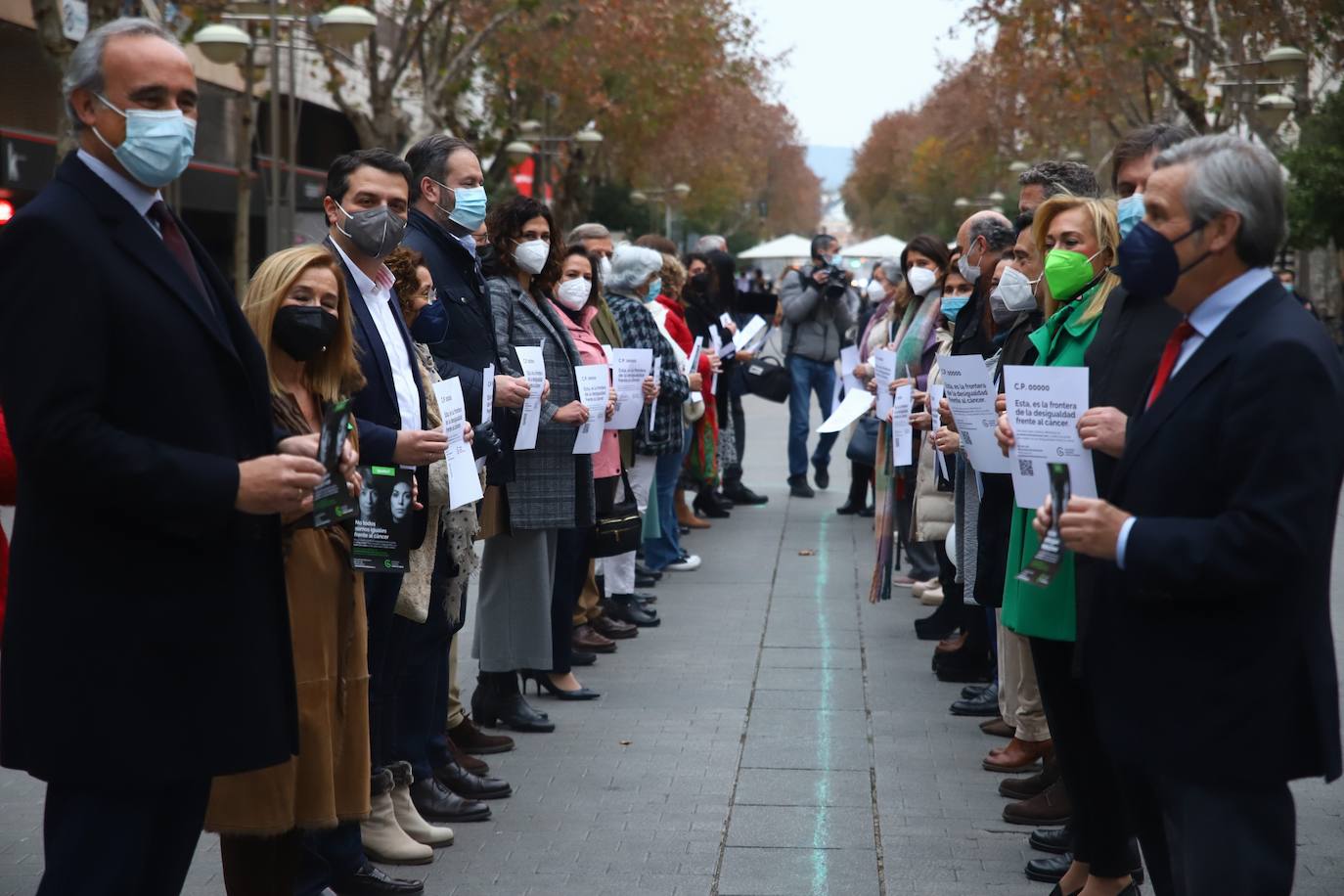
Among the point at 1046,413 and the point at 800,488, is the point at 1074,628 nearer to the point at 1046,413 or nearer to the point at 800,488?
the point at 1046,413

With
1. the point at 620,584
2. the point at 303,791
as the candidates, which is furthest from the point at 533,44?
the point at 303,791

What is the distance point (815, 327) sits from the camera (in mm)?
14219

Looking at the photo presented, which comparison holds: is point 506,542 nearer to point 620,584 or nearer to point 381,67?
point 620,584

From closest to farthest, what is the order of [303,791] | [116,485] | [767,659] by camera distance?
1. [116,485]
2. [303,791]
3. [767,659]

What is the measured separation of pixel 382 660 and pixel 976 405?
1.99 meters

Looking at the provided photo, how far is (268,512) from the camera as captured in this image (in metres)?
3.14

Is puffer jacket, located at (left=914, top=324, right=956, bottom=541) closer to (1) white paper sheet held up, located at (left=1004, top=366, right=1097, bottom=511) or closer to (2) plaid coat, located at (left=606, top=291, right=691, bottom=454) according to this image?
(2) plaid coat, located at (left=606, top=291, right=691, bottom=454)

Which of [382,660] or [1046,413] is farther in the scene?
[382,660]

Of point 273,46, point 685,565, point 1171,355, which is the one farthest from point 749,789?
point 273,46

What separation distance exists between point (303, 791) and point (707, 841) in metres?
1.61

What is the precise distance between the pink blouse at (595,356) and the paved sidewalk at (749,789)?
3.29 feet

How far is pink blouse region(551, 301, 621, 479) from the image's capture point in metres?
7.37

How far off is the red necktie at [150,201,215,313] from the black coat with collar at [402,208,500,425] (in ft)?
7.13

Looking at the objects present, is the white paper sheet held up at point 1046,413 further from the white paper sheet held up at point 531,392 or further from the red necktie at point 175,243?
the white paper sheet held up at point 531,392
